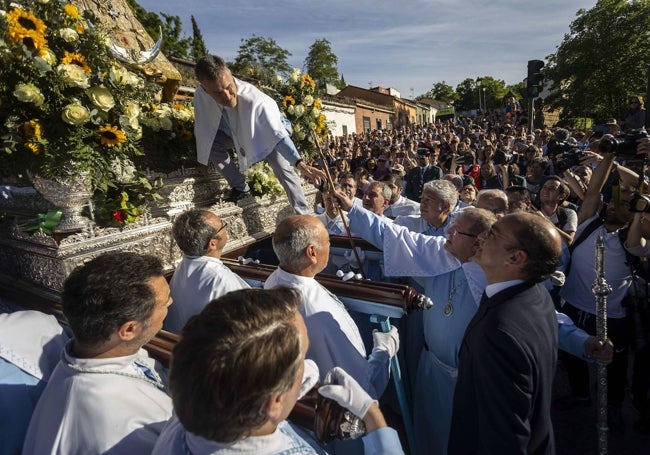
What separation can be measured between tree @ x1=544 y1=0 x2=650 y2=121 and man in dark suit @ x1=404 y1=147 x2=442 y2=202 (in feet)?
98.4

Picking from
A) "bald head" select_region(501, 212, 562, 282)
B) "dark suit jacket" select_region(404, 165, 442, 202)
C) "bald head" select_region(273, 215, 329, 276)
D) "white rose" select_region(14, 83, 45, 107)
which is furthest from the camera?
"dark suit jacket" select_region(404, 165, 442, 202)

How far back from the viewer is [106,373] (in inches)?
54.3

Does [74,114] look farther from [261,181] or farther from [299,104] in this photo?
[299,104]

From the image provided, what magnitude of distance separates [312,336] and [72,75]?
7.28 ft

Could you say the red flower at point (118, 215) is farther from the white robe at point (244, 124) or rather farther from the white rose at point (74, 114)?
the white robe at point (244, 124)

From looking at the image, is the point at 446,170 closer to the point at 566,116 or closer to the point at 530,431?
the point at 530,431

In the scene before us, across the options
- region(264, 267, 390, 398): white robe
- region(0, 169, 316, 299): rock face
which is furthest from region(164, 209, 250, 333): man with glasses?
region(0, 169, 316, 299): rock face

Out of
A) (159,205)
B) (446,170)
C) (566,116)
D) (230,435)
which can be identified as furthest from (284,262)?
(566,116)

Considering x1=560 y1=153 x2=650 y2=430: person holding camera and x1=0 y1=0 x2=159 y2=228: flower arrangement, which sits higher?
x1=0 y1=0 x2=159 y2=228: flower arrangement

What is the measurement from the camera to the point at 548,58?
1371 inches

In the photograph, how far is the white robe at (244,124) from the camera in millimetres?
3338

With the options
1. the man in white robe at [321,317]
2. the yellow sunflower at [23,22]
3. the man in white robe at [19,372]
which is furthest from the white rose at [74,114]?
the man in white robe at [321,317]

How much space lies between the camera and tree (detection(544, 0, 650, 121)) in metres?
28.7

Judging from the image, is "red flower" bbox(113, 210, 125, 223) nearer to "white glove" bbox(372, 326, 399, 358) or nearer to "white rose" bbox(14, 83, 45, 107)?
"white rose" bbox(14, 83, 45, 107)
